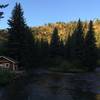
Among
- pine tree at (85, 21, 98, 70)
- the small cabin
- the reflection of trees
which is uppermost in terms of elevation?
pine tree at (85, 21, 98, 70)

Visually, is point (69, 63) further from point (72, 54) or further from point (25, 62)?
point (25, 62)

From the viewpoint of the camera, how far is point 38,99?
28969mm

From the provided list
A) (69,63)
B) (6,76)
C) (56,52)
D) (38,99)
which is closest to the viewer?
(38,99)

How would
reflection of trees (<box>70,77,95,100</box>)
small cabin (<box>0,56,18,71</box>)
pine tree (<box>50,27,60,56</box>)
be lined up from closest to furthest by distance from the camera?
1. reflection of trees (<box>70,77,95,100</box>)
2. small cabin (<box>0,56,18,71</box>)
3. pine tree (<box>50,27,60,56</box>)

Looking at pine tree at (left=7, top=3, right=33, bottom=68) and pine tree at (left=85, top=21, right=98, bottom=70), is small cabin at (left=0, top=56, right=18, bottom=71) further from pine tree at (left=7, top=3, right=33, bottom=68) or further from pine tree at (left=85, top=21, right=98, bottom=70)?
pine tree at (left=85, top=21, right=98, bottom=70)

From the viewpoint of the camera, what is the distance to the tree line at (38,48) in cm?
6762

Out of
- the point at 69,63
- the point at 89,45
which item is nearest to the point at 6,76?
the point at 89,45

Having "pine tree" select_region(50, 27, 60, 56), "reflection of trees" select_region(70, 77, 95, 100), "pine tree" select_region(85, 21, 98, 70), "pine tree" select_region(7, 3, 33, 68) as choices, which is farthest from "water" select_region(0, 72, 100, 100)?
"pine tree" select_region(50, 27, 60, 56)

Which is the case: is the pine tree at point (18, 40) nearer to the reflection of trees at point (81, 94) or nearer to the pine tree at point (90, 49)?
the pine tree at point (90, 49)

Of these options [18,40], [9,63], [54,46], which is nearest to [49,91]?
[9,63]

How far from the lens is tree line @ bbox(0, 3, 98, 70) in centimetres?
6762

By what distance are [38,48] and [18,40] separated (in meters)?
22.7

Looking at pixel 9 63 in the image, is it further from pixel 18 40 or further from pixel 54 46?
pixel 54 46

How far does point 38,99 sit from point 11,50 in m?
39.9
